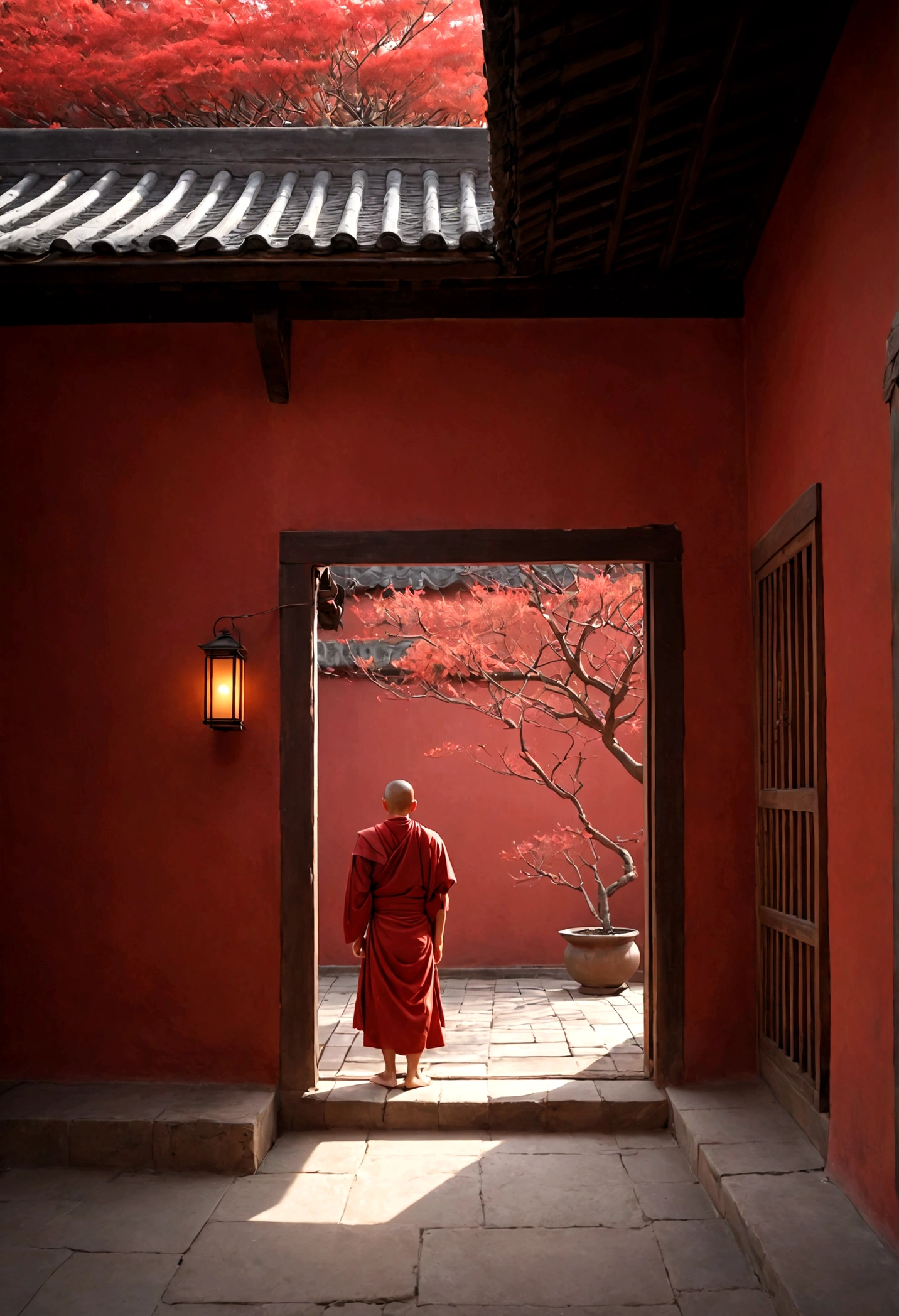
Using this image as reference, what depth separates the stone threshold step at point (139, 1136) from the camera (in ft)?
14.8

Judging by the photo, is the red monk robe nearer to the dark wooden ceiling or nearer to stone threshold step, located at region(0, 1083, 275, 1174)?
stone threshold step, located at region(0, 1083, 275, 1174)

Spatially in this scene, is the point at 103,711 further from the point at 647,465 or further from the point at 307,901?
the point at 647,465

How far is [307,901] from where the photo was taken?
515 cm

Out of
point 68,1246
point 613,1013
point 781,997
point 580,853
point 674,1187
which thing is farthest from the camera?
point 580,853

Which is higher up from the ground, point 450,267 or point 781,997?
point 450,267

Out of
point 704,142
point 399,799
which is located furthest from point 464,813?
point 704,142

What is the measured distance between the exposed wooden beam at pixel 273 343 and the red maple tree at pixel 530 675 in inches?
117

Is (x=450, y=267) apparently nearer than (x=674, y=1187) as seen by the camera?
No

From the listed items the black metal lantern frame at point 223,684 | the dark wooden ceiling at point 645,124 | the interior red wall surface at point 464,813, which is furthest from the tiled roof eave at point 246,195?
the interior red wall surface at point 464,813

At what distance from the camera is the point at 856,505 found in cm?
357

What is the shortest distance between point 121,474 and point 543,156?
2.51m

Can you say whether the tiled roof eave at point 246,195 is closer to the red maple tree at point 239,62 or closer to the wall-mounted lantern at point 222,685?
the wall-mounted lantern at point 222,685

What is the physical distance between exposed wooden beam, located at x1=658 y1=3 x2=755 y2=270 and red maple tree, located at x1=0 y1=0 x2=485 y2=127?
19.0 ft

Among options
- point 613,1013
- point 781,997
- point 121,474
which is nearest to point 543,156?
point 121,474
